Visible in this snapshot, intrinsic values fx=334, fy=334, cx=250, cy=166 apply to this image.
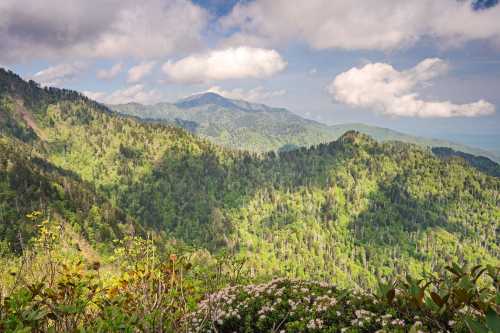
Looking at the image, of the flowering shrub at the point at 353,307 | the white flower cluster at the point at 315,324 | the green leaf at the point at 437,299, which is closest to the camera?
the green leaf at the point at 437,299

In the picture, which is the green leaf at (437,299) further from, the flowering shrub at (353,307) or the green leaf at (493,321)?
the green leaf at (493,321)

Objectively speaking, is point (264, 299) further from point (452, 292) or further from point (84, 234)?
point (84, 234)

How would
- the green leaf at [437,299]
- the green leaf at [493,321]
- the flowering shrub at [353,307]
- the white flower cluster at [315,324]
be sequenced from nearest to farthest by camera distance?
the green leaf at [493,321] < the green leaf at [437,299] < the flowering shrub at [353,307] < the white flower cluster at [315,324]

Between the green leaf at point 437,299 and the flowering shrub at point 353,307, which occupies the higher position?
the green leaf at point 437,299

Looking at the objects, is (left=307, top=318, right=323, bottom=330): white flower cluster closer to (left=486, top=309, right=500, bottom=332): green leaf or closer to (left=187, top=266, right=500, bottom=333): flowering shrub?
(left=187, top=266, right=500, bottom=333): flowering shrub

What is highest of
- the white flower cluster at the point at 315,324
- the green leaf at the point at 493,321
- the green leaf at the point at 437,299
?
the green leaf at the point at 493,321

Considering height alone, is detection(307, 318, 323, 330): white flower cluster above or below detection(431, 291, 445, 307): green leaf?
below

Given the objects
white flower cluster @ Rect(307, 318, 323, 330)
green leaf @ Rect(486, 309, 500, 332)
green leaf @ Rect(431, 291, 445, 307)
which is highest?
green leaf @ Rect(486, 309, 500, 332)

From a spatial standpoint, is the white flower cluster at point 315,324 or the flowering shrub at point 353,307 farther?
the white flower cluster at point 315,324

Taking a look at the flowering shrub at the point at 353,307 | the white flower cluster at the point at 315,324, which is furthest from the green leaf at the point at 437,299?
the white flower cluster at the point at 315,324

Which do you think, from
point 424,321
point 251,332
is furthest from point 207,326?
point 424,321

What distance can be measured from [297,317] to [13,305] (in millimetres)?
6411

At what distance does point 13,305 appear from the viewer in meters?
6.34

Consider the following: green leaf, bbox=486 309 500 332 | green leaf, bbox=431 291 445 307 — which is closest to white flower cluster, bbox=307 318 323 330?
green leaf, bbox=431 291 445 307
